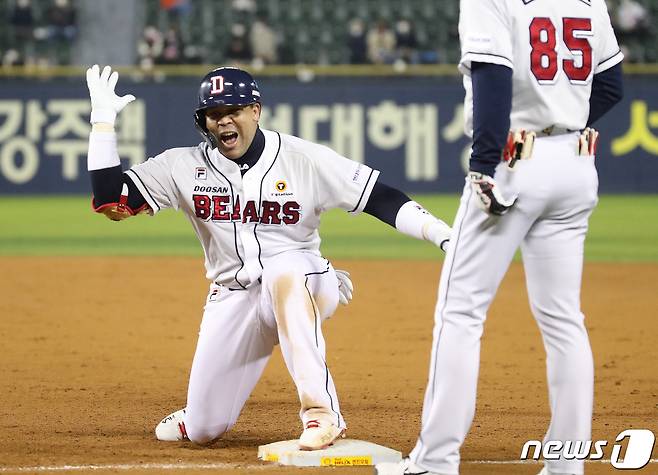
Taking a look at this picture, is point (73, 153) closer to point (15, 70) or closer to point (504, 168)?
point (15, 70)

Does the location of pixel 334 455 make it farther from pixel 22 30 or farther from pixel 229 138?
pixel 22 30

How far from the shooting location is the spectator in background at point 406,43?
1989cm

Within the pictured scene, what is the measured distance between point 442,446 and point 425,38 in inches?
693

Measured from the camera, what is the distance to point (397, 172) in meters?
18.7

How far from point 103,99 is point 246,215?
77 centimetres

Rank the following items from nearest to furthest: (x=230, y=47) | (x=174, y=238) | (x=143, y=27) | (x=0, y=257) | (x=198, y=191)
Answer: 1. (x=198, y=191)
2. (x=0, y=257)
3. (x=174, y=238)
4. (x=230, y=47)
5. (x=143, y=27)

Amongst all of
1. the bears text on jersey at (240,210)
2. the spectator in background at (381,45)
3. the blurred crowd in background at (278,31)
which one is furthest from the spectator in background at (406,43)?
the bears text on jersey at (240,210)

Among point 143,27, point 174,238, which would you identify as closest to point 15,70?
point 143,27

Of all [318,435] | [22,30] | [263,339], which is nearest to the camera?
[318,435]

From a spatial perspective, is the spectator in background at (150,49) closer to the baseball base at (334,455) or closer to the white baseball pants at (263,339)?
the white baseball pants at (263,339)

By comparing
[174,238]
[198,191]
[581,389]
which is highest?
[198,191]

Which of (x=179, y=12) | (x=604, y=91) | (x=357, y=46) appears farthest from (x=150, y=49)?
(x=604, y=91)

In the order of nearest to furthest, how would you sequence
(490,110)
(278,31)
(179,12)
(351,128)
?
1. (490,110)
2. (351,128)
3. (278,31)
4. (179,12)

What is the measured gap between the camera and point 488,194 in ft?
12.9
